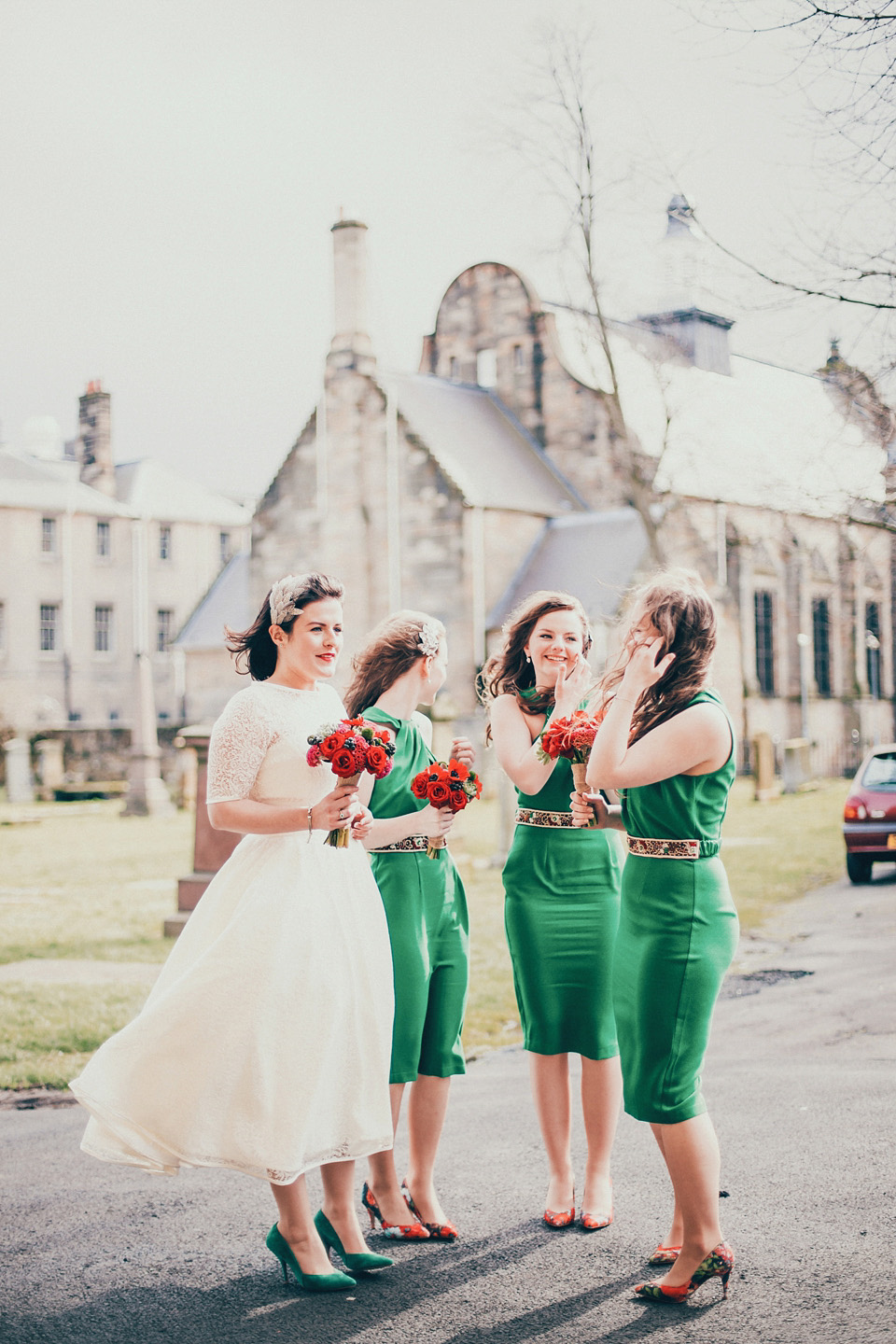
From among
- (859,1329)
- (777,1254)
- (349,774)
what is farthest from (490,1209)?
(349,774)

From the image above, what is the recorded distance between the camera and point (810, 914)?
11.8 meters

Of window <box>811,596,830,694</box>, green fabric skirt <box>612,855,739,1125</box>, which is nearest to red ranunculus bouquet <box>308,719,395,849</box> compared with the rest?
green fabric skirt <box>612,855,739,1125</box>

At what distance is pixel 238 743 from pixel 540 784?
106cm

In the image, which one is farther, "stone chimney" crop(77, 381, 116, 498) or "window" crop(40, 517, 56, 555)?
"stone chimney" crop(77, 381, 116, 498)

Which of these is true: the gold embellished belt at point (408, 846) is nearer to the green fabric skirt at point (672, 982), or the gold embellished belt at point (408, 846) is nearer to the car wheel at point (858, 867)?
the green fabric skirt at point (672, 982)

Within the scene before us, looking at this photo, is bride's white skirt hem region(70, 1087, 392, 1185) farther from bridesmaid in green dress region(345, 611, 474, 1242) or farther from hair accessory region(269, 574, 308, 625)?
hair accessory region(269, 574, 308, 625)

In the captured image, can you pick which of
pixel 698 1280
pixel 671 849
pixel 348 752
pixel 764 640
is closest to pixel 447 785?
pixel 348 752

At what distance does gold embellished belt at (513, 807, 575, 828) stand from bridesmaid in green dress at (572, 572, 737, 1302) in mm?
620

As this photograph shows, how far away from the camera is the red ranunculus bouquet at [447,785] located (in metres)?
4.18

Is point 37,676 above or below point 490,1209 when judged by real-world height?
above

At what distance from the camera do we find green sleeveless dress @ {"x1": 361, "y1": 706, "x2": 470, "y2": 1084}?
4.35 metres

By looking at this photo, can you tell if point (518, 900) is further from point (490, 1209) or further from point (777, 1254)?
point (777, 1254)

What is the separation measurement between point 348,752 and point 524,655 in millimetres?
1184

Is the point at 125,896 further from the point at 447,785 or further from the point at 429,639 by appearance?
the point at 447,785
